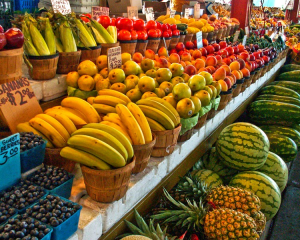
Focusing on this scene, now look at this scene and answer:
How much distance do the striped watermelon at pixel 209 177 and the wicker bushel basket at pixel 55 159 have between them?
1161 millimetres

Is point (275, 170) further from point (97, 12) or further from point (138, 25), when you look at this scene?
point (97, 12)

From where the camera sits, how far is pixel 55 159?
135 centimetres

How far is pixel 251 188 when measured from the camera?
7.04ft

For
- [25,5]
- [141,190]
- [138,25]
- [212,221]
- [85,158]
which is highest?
[25,5]

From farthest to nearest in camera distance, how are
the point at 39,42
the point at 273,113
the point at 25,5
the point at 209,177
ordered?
the point at 25,5 → the point at 273,113 → the point at 209,177 → the point at 39,42

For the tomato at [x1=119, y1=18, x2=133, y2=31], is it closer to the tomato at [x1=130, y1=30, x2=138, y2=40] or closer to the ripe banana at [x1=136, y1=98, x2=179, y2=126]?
the tomato at [x1=130, y1=30, x2=138, y2=40]

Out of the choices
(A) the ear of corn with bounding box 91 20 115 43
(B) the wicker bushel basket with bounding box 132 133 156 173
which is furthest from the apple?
(A) the ear of corn with bounding box 91 20 115 43

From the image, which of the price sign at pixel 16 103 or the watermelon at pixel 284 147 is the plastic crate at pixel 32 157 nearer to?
the price sign at pixel 16 103

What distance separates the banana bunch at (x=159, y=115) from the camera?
1563 millimetres

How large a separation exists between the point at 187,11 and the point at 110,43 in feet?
8.58

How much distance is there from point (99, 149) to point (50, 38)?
1.11 meters

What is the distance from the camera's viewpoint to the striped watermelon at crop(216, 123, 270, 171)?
2.31 metres

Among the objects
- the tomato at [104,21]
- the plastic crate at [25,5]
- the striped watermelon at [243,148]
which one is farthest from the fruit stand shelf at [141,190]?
the plastic crate at [25,5]

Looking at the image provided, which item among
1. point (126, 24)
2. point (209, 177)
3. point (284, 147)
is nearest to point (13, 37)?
point (126, 24)
